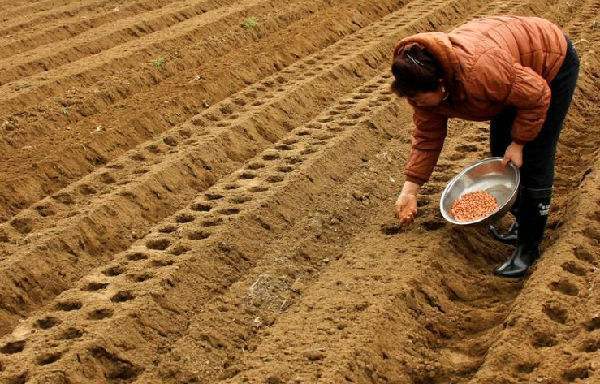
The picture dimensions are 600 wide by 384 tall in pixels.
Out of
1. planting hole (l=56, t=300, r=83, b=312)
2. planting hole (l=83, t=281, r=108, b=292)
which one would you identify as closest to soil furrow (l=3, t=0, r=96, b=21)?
planting hole (l=83, t=281, r=108, b=292)

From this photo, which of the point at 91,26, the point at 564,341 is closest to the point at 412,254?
the point at 564,341

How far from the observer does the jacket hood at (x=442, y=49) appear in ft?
11.8

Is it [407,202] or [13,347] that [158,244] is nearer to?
[13,347]

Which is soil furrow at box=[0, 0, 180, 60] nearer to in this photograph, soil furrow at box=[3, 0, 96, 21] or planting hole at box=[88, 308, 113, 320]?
soil furrow at box=[3, 0, 96, 21]

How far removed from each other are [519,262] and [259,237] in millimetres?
1505

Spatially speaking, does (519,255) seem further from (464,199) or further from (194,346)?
(194,346)

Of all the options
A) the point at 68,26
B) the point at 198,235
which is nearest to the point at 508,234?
the point at 198,235

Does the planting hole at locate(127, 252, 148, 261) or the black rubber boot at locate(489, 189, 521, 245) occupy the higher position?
the planting hole at locate(127, 252, 148, 261)

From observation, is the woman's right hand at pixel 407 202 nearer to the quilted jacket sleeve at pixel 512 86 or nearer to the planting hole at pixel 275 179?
the quilted jacket sleeve at pixel 512 86

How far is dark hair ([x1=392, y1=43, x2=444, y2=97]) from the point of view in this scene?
3.58 m

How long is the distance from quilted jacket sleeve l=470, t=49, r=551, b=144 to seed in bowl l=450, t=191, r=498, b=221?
27.0 inches

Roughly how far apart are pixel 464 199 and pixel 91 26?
274 inches

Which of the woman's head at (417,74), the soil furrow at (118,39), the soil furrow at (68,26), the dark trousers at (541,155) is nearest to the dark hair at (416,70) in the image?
the woman's head at (417,74)

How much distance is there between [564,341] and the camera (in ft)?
Answer: 11.4
